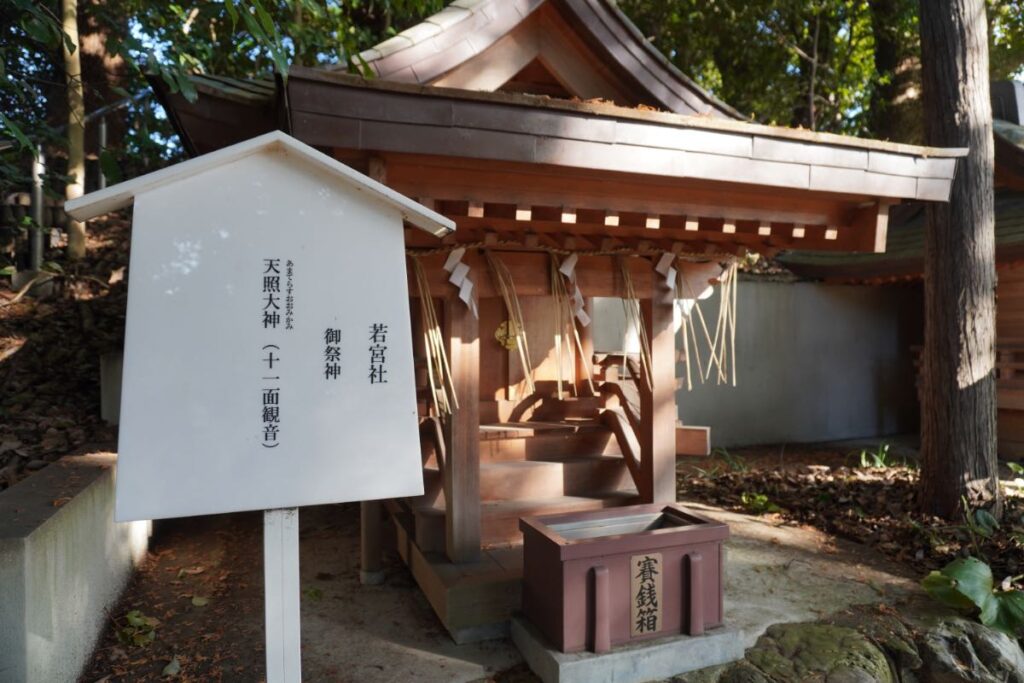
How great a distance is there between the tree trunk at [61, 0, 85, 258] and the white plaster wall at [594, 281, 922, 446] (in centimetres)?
589

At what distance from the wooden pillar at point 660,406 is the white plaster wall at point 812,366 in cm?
401

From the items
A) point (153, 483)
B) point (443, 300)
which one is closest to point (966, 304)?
point (443, 300)

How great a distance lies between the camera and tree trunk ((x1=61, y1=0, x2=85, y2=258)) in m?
5.78

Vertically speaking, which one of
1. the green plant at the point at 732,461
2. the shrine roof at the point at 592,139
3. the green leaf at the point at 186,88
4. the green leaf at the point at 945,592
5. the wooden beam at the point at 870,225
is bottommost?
the green leaf at the point at 945,592

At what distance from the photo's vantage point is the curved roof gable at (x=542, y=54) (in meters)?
3.36

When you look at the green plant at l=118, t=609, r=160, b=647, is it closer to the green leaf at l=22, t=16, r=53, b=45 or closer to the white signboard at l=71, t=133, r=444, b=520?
the white signboard at l=71, t=133, r=444, b=520

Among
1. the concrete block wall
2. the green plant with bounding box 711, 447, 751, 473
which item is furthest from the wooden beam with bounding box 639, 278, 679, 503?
the green plant with bounding box 711, 447, 751, 473

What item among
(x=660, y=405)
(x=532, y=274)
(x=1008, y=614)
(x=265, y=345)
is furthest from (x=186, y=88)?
(x=1008, y=614)

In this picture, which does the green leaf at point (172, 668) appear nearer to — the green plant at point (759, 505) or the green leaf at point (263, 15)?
the green leaf at point (263, 15)

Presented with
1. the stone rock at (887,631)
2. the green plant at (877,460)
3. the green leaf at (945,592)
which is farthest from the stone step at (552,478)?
the green plant at (877,460)

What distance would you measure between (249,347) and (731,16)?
10890 mm

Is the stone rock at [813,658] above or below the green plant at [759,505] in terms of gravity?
below

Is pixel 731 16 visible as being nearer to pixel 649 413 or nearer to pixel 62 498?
pixel 649 413

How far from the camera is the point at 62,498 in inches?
118
